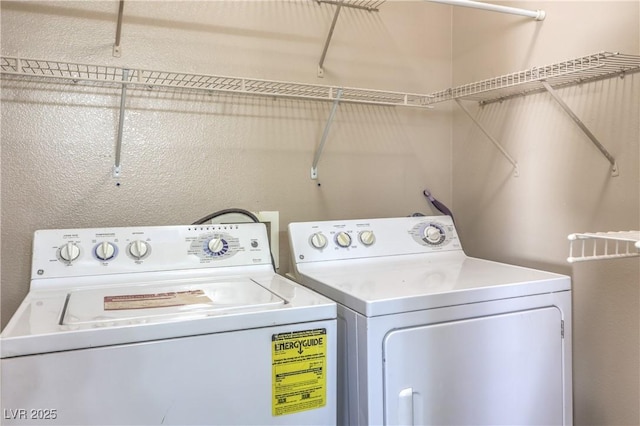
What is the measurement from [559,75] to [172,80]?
4.07ft

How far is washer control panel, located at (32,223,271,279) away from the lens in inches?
51.1

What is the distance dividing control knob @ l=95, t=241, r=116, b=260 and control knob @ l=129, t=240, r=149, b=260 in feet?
0.17

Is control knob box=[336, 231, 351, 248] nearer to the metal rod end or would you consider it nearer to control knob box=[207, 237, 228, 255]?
control knob box=[207, 237, 228, 255]

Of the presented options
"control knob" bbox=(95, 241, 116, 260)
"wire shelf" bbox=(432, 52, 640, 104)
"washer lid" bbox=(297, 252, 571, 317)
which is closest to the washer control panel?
"control knob" bbox=(95, 241, 116, 260)

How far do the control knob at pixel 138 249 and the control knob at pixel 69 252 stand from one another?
0.48 ft

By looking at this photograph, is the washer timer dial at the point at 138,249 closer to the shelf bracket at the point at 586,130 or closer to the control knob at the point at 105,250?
the control knob at the point at 105,250

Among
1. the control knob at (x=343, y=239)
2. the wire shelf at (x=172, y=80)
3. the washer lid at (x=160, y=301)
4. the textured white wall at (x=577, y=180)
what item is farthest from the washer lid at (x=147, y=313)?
the textured white wall at (x=577, y=180)

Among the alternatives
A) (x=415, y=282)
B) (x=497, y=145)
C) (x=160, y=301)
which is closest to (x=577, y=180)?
(x=497, y=145)

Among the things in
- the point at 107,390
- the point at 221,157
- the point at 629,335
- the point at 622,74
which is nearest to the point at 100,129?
the point at 221,157

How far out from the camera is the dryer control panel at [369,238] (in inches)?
61.4

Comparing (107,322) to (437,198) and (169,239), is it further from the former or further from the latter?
(437,198)

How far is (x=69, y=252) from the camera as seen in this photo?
1.30 meters

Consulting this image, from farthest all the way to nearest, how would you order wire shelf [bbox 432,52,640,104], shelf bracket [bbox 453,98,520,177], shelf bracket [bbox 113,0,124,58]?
shelf bracket [bbox 453,98,520,177] → shelf bracket [bbox 113,0,124,58] → wire shelf [bbox 432,52,640,104]

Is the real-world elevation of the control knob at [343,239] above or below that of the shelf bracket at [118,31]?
below
